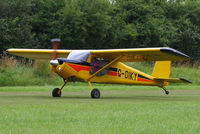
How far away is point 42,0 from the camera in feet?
161

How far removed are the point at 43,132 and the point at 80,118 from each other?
A: 1.85 metres

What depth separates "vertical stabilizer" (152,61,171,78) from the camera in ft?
65.8

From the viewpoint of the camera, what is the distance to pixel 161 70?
20.2 metres

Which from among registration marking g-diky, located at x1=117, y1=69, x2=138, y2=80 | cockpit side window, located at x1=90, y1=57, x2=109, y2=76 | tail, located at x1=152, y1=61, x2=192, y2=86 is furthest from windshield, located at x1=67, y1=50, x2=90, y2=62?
tail, located at x1=152, y1=61, x2=192, y2=86

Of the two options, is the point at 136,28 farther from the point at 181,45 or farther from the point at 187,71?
the point at 187,71

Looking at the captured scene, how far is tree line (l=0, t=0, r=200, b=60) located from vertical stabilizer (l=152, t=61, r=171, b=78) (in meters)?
22.6

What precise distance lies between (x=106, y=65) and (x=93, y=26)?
30.5 m

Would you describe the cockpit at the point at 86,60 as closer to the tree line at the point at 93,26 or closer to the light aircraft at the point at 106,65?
the light aircraft at the point at 106,65

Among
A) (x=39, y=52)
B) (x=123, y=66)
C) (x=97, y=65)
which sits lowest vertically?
(x=123, y=66)

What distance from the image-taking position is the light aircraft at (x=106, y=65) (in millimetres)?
16094

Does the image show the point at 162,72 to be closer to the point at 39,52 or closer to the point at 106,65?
the point at 106,65

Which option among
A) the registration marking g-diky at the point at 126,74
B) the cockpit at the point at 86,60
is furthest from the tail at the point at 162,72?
the cockpit at the point at 86,60

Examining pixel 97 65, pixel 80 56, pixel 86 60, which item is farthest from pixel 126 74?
pixel 80 56

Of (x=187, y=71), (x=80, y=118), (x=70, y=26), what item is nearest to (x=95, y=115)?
(x=80, y=118)
